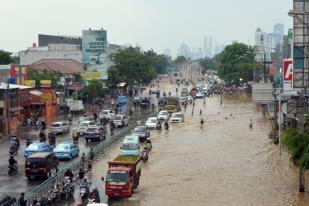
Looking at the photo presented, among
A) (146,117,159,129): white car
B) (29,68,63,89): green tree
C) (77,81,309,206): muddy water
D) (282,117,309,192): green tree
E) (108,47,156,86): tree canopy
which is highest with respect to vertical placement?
(108,47,156,86): tree canopy

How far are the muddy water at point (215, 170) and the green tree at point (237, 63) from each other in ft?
207

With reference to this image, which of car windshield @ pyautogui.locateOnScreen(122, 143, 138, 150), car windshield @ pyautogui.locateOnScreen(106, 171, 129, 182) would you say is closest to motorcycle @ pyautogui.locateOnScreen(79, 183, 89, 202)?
car windshield @ pyautogui.locateOnScreen(106, 171, 129, 182)

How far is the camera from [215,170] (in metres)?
36.9

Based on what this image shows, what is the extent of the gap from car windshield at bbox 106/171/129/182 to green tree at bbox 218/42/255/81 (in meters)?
96.5

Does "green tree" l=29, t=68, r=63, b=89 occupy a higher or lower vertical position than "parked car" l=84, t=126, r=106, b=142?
higher

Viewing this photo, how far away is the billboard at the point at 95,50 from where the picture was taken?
9319cm

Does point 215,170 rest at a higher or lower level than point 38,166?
lower

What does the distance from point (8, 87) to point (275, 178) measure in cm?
2689

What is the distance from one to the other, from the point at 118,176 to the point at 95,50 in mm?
67675

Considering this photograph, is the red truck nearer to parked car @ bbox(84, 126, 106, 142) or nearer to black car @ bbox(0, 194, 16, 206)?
black car @ bbox(0, 194, 16, 206)

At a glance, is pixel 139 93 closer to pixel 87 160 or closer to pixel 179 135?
pixel 179 135

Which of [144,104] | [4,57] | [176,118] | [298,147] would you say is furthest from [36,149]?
[4,57]

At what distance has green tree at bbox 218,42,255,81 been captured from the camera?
123 meters

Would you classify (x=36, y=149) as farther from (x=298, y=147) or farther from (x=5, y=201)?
(x=298, y=147)
